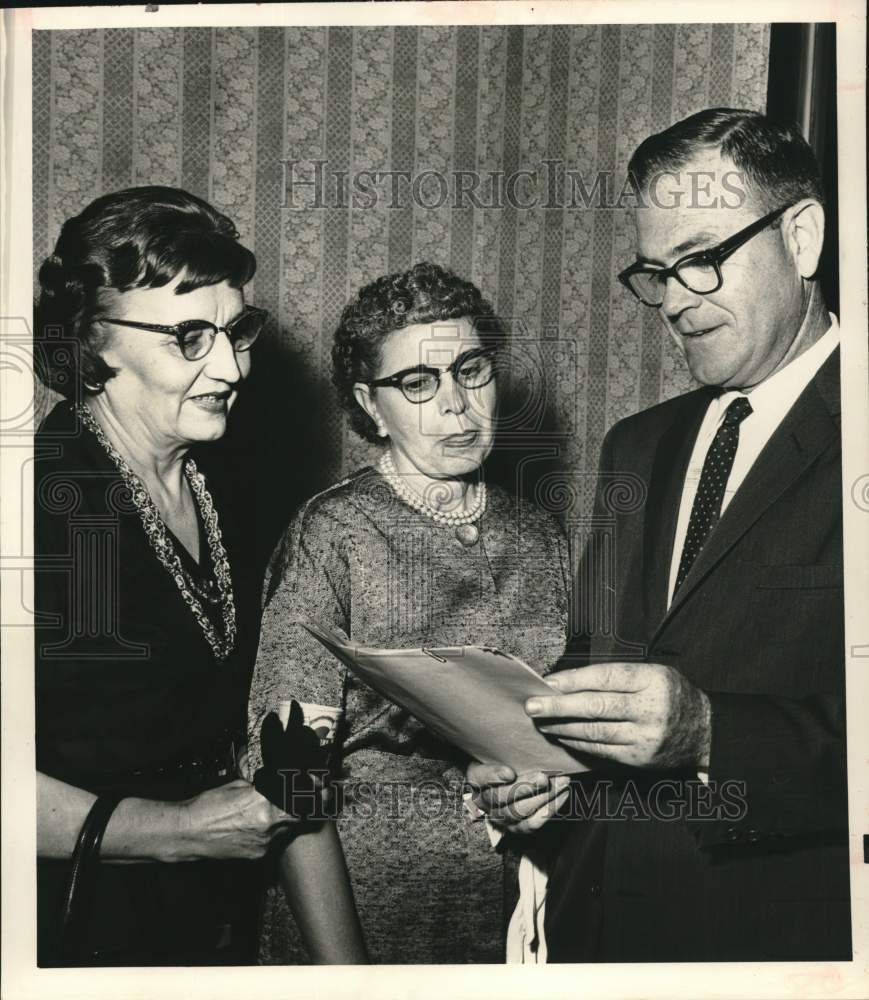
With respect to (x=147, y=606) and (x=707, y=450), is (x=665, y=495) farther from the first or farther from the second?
(x=147, y=606)

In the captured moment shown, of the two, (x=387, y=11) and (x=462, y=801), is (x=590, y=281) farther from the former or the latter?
(x=462, y=801)

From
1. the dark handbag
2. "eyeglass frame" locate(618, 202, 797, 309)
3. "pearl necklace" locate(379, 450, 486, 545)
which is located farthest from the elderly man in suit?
the dark handbag

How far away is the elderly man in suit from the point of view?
167 centimetres

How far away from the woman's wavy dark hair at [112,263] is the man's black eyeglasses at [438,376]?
0.30 metres

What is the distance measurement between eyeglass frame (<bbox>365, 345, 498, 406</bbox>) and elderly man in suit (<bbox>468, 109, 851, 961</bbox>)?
269 millimetres

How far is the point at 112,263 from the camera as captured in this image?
5.57 feet

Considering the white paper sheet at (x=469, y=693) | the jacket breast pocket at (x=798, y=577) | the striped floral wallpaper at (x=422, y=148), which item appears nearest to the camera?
the white paper sheet at (x=469, y=693)

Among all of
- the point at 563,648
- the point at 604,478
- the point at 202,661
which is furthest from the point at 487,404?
the point at 202,661

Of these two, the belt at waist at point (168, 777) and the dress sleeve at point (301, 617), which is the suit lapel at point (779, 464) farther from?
the belt at waist at point (168, 777)

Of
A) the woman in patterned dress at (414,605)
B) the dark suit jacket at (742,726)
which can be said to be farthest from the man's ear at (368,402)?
the dark suit jacket at (742,726)

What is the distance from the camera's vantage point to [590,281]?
5.84ft

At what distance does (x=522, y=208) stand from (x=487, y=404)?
332mm

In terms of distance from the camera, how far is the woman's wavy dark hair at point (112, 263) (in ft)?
5.55

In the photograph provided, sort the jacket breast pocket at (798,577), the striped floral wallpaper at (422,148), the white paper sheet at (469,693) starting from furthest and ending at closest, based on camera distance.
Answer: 1. the striped floral wallpaper at (422,148)
2. the jacket breast pocket at (798,577)
3. the white paper sheet at (469,693)
